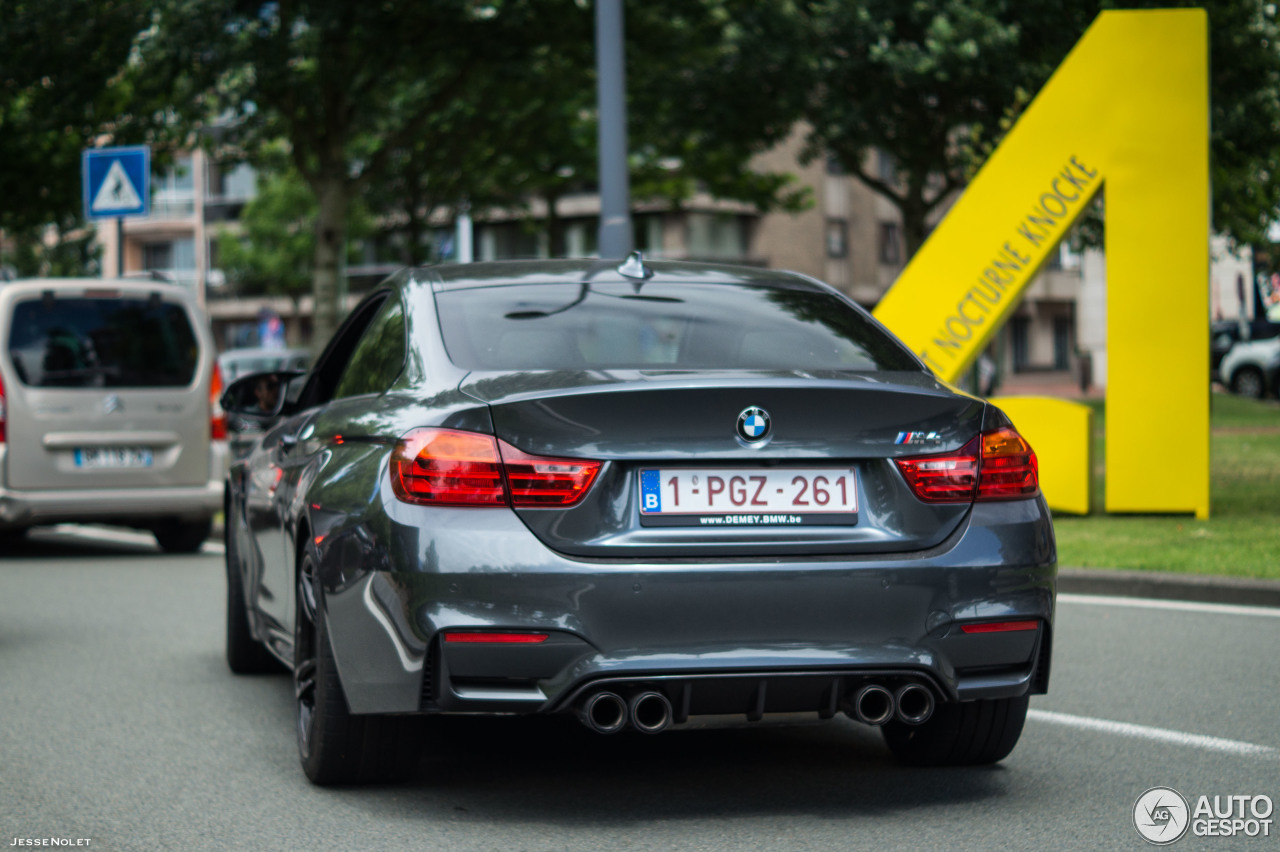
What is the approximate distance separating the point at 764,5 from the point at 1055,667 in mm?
19749

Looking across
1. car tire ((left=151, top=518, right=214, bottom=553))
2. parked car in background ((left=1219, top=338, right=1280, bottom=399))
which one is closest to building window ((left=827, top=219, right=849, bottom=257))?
parked car in background ((left=1219, top=338, right=1280, bottom=399))

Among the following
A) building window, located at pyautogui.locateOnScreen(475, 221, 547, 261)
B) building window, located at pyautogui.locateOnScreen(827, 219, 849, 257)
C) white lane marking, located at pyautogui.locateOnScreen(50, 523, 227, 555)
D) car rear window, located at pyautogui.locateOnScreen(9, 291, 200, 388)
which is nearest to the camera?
car rear window, located at pyautogui.locateOnScreen(9, 291, 200, 388)

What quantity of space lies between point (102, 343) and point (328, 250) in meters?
7.98

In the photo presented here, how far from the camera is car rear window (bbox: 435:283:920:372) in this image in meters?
4.86

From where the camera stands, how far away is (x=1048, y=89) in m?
12.8

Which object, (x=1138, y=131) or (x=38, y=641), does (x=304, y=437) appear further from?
(x=1138, y=131)

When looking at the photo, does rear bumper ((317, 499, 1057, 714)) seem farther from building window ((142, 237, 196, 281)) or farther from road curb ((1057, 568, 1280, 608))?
building window ((142, 237, 196, 281))

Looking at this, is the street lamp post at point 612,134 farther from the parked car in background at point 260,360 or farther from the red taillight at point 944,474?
the parked car in background at point 260,360

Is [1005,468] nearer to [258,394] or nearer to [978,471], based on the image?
[978,471]

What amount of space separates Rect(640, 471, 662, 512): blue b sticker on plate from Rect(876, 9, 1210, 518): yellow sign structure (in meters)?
8.76

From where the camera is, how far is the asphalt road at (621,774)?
4.45m

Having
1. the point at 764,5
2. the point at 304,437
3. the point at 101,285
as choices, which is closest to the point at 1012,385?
the point at 764,5

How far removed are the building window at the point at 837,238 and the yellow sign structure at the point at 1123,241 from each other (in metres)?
51.8

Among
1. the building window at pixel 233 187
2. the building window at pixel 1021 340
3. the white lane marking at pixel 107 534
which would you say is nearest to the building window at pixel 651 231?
the building window at pixel 233 187
